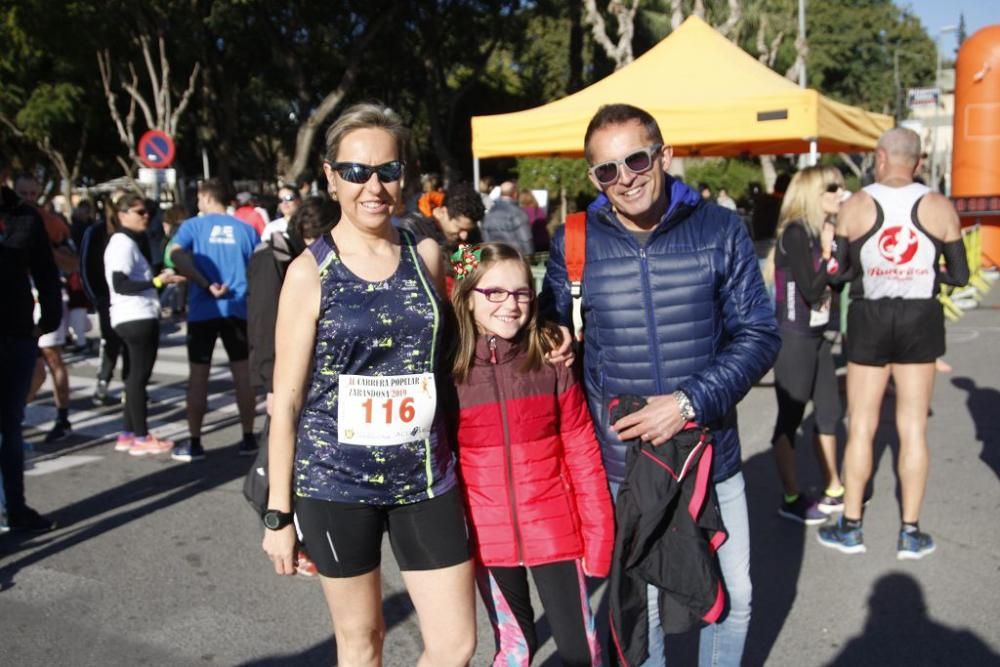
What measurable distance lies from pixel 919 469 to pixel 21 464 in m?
4.65

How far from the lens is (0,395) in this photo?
16.0 feet

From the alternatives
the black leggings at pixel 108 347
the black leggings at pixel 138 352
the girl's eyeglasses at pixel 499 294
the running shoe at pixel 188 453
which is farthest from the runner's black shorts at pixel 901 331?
the black leggings at pixel 108 347

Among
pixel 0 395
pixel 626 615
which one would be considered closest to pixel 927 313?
pixel 626 615

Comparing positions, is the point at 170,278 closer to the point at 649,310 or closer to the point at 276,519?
the point at 276,519

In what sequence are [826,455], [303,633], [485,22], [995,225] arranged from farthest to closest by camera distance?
[485,22] < [995,225] < [826,455] < [303,633]

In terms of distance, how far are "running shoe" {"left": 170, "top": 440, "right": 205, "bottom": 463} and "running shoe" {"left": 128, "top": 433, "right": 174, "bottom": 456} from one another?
0.21 meters

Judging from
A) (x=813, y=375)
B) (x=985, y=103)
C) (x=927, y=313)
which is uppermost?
(x=985, y=103)

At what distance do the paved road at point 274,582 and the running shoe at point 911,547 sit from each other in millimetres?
40

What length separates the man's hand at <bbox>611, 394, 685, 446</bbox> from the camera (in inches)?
102

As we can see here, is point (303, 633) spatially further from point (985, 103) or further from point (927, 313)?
point (985, 103)

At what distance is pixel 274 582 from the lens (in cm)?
449

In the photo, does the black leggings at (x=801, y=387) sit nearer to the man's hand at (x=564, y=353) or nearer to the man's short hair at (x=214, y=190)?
the man's hand at (x=564, y=353)

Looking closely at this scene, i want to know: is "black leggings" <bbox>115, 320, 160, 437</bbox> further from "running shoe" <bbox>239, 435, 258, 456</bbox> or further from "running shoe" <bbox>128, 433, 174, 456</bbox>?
"running shoe" <bbox>239, 435, 258, 456</bbox>

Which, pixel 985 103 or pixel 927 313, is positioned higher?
pixel 985 103
